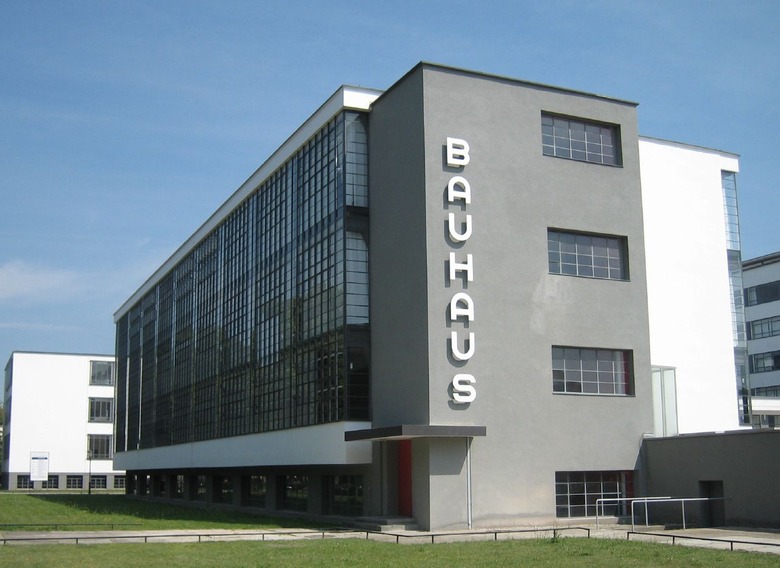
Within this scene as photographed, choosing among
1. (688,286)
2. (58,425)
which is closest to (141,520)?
(688,286)

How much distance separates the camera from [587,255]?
36.1 meters

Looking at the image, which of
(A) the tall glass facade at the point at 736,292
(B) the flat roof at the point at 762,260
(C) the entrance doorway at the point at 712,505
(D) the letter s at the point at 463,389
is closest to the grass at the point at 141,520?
(D) the letter s at the point at 463,389

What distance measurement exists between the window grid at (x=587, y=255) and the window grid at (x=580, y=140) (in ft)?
10.1

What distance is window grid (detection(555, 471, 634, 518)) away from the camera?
33719 mm

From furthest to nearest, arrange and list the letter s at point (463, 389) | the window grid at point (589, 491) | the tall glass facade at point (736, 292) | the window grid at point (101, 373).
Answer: the window grid at point (101, 373)
the tall glass facade at point (736, 292)
the window grid at point (589, 491)
the letter s at point (463, 389)

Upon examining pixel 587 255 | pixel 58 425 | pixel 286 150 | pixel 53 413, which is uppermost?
pixel 286 150

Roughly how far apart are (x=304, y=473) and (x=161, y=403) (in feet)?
96.9

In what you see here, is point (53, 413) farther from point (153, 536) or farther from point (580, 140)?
point (580, 140)

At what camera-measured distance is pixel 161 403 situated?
69.2 m

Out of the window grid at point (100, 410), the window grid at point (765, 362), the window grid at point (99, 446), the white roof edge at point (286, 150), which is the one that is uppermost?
the white roof edge at point (286, 150)

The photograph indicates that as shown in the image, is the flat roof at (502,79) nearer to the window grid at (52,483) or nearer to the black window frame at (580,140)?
the black window frame at (580,140)

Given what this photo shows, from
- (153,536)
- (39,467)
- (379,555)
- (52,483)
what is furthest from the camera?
(52,483)

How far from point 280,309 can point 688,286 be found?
715 inches

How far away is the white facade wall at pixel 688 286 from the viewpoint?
125ft
